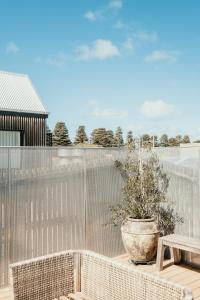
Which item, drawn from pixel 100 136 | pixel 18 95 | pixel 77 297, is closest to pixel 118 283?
pixel 77 297

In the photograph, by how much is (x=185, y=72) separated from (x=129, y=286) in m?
20.9

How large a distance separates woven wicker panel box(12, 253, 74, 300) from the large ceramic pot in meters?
2.66

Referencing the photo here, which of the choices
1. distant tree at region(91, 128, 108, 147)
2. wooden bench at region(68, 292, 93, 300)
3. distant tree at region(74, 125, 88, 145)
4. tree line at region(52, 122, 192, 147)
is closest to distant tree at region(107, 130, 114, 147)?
tree line at region(52, 122, 192, 147)

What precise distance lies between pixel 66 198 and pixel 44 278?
8.23ft

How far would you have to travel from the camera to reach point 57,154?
531cm

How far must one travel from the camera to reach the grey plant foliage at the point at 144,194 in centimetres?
618

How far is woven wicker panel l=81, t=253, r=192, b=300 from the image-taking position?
8.28 feet

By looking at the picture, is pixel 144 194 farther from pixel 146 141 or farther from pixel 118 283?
pixel 118 283

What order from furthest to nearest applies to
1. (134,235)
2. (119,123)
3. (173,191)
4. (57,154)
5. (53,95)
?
1. (119,123)
2. (53,95)
3. (173,191)
4. (134,235)
5. (57,154)

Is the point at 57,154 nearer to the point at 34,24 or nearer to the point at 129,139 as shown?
the point at 129,139

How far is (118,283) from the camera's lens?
2.89 metres

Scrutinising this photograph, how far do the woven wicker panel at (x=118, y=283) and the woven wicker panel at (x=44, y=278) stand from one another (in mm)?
151

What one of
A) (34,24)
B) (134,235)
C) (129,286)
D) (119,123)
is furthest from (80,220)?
(119,123)

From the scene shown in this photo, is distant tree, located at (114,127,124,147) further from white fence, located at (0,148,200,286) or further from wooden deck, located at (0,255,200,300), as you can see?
wooden deck, located at (0,255,200,300)
